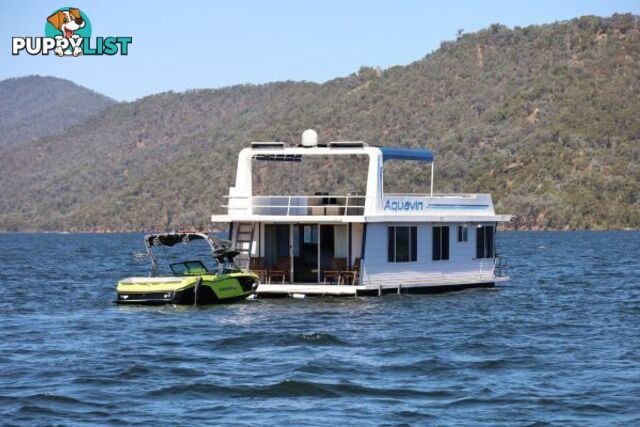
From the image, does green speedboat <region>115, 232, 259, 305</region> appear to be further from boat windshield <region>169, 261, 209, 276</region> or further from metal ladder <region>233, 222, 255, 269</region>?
metal ladder <region>233, 222, 255, 269</region>

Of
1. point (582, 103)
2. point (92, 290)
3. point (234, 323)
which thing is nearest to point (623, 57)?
point (582, 103)

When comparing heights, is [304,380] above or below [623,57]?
below

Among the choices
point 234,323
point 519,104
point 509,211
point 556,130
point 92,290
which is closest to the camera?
point 234,323

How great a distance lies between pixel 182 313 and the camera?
3472 cm

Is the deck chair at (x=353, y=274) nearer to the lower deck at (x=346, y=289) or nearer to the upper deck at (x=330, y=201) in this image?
the lower deck at (x=346, y=289)

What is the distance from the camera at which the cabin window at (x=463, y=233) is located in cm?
4178

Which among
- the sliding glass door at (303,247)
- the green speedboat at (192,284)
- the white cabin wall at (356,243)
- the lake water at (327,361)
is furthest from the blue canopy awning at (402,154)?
the green speedboat at (192,284)

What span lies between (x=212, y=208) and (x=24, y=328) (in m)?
163

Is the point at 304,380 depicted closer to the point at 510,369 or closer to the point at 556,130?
the point at 510,369

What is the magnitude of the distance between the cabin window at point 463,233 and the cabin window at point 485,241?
796 mm

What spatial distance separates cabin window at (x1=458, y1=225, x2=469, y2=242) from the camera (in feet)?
137

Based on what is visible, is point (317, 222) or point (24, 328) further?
point (317, 222)

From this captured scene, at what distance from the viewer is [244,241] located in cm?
3869

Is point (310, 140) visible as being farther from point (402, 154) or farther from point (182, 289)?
point (182, 289)
